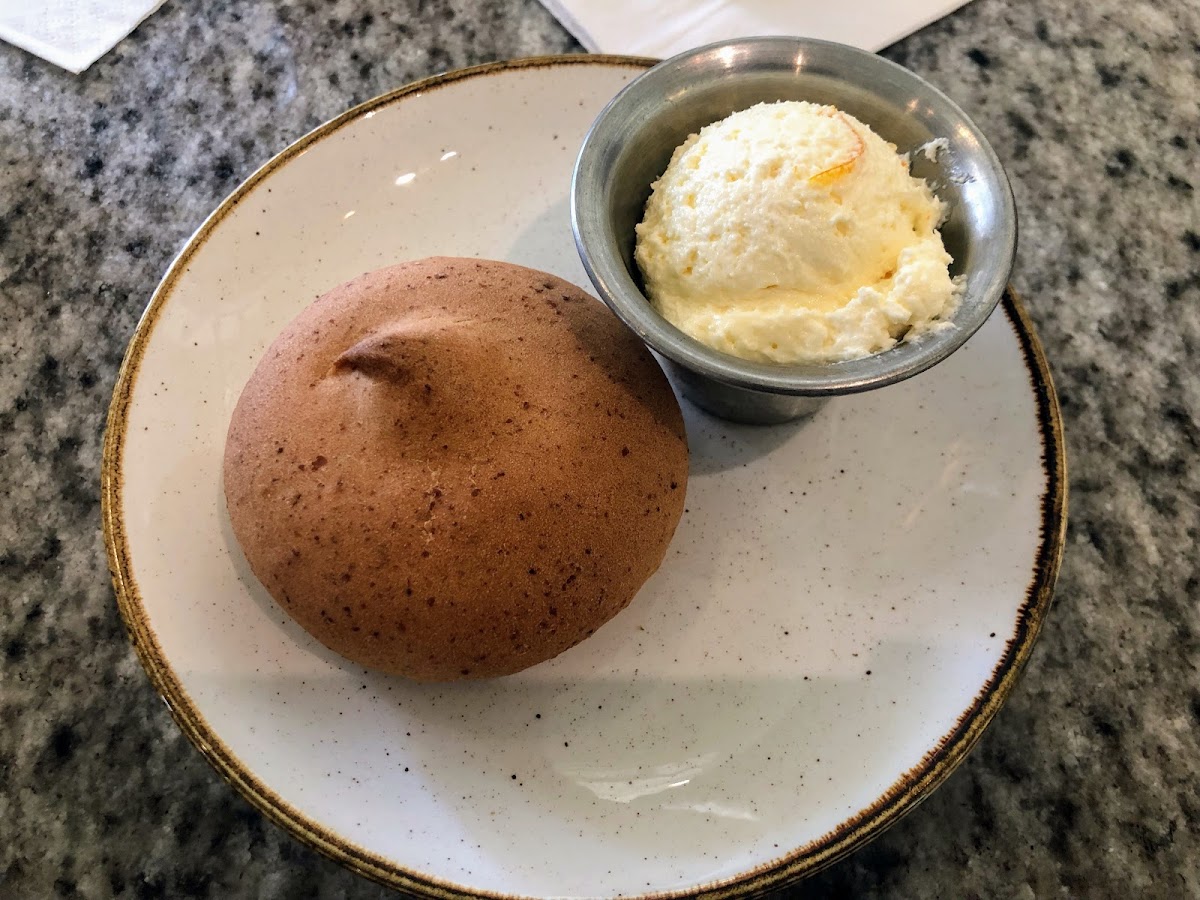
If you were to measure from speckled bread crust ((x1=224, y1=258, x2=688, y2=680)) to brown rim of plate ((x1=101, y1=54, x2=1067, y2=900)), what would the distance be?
15cm

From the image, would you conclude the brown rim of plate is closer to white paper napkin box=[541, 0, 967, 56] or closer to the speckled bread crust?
the speckled bread crust

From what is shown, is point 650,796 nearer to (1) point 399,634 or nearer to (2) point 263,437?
(1) point 399,634

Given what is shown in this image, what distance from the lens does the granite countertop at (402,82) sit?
34.3 inches

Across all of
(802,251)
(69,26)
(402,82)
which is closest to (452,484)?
(802,251)

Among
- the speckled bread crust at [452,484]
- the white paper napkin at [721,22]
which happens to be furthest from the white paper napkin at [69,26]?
the speckled bread crust at [452,484]

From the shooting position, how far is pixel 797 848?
752 mm

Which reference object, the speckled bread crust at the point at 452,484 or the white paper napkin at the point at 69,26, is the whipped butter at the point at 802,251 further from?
the white paper napkin at the point at 69,26

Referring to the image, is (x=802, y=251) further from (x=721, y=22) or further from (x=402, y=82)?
(x=402, y=82)

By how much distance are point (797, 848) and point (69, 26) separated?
153cm

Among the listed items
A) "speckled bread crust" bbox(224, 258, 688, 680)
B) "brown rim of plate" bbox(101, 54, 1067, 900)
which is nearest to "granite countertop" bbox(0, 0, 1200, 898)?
"brown rim of plate" bbox(101, 54, 1067, 900)

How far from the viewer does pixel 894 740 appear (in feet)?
2.64

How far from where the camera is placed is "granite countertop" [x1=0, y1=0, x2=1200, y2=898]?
34.3 inches

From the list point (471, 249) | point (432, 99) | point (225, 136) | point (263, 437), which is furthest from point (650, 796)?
point (225, 136)

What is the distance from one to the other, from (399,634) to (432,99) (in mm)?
716
